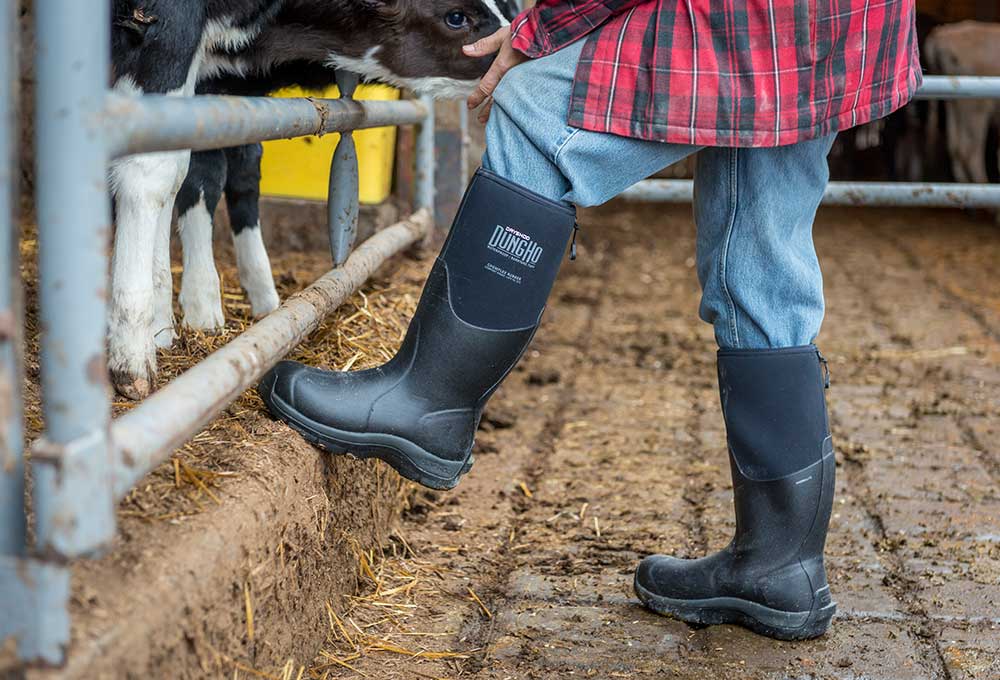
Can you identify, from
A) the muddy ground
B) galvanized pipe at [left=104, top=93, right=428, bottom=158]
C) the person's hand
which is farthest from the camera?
the person's hand

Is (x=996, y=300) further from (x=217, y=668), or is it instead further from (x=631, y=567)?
(x=217, y=668)

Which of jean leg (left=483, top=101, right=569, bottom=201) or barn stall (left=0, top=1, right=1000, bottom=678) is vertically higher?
jean leg (left=483, top=101, right=569, bottom=201)

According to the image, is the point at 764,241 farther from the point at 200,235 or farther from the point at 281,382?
the point at 200,235

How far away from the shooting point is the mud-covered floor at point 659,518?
5.75 feet

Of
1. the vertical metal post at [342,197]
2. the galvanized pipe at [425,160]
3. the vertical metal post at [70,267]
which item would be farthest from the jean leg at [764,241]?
the galvanized pipe at [425,160]

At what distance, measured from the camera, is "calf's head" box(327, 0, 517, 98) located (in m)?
2.47

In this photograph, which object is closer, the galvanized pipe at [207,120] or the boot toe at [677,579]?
the galvanized pipe at [207,120]

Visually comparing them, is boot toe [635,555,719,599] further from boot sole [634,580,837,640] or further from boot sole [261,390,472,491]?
boot sole [261,390,472,491]

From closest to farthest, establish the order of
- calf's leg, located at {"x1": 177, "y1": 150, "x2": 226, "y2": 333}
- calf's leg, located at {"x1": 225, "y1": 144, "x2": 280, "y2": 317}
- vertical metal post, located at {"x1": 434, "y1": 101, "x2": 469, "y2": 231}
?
calf's leg, located at {"x1": 177, "y1": 150, "x2": 226, "y2": 333}, calf's leg, located at {"x1": 225, "y1": 144, "x2": 280, "y2": 317}, vertical metal post, located at {"x1": 434, "y1": 101, "x2": 469, "y2": 231}

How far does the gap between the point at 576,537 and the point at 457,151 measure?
5.77 feet

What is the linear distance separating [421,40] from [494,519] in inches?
42.4

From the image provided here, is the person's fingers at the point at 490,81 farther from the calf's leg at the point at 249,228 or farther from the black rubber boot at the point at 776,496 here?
the calf's leg at the point at 249,228

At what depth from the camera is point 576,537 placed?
2.23 m

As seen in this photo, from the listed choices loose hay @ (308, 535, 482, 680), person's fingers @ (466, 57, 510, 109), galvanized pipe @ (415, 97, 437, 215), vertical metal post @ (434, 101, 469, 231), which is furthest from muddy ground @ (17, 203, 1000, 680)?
person's fingers @ (466, 57, 510, 109)
